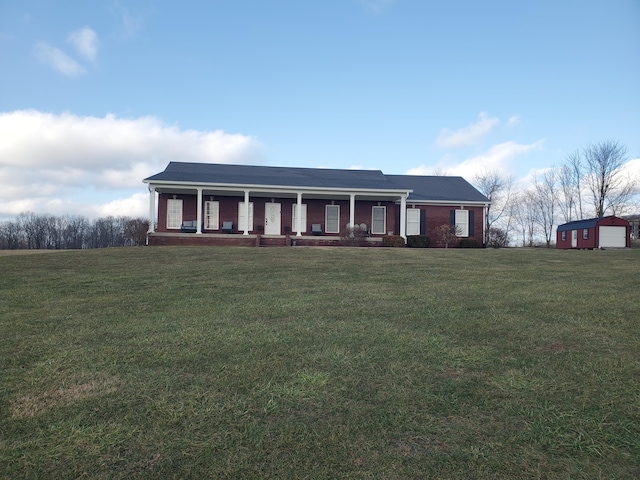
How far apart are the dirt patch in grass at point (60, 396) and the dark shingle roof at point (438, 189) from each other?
23.2 meters

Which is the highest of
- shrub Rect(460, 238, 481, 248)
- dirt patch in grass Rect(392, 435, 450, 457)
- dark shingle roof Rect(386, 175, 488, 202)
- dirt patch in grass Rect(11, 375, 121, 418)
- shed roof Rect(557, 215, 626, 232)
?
dark shingle roof Rect(386, 175, 488, 202)

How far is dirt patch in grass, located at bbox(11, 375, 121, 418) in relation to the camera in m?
3.29

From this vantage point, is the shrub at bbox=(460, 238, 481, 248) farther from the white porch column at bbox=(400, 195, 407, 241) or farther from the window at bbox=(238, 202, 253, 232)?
the window at bbox=(238, 202, 253, 232)

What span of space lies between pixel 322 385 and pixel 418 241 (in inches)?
801

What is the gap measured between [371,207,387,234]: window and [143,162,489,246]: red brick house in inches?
2.3

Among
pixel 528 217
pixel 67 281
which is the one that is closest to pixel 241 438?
pixel 67 281

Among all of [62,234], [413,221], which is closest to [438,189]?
[413,221]

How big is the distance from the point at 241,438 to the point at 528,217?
58.9m

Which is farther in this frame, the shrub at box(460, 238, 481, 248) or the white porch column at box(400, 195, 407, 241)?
the shrub at box(460, 238, 481, 248)

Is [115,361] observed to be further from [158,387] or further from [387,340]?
[387,340]

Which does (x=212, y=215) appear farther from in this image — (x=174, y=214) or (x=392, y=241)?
(x=392, y=241)

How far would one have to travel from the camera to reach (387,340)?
4766mm

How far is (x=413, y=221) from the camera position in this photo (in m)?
25.9

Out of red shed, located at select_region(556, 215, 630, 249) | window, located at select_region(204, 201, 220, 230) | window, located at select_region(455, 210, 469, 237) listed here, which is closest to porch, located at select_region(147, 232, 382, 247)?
window, located at select_region(204, 201, 220, 230)
